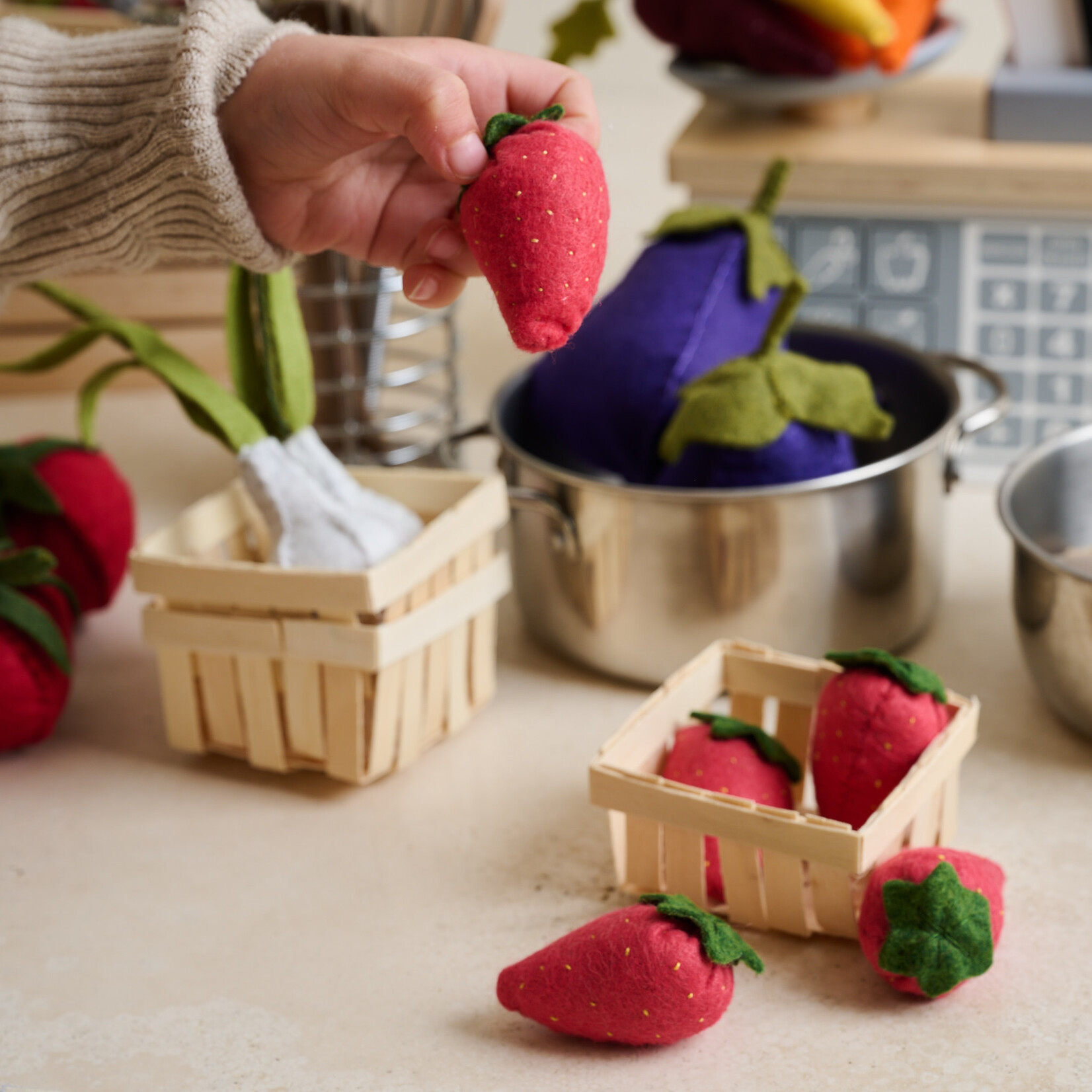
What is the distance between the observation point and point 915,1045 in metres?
0.47

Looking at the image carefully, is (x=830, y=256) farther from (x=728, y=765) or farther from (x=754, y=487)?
(x=728, y=765)

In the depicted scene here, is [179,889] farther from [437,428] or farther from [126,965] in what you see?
[437,428]

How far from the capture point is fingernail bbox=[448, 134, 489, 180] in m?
0.43

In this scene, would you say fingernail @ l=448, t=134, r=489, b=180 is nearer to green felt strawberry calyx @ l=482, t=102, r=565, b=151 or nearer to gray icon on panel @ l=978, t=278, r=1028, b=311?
green felt strawberry calyx @ l=482, t=102, r=565, b=151

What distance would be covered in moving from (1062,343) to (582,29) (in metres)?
0.39

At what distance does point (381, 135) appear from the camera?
19.4 inches

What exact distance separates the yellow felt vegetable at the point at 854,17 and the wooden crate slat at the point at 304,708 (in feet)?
1.77

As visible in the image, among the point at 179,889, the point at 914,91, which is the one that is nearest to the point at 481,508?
the point at 179,889

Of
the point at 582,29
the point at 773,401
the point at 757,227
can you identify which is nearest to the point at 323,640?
the point at 773,401

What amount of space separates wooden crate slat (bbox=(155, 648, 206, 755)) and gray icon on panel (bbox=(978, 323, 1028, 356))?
589 millimetres

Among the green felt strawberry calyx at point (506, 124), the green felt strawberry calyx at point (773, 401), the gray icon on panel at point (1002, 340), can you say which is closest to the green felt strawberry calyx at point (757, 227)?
the green felt strawberry calyx at point (773, 401)

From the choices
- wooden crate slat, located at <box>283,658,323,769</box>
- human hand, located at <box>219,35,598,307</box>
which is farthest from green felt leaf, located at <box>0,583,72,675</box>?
human hand, located at <box>219,35,598,307</box>

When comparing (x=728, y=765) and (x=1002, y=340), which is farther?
(x=1002, y=340)

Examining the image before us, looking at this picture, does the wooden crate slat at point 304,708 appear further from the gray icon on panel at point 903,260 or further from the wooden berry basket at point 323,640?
the gray icon on panel at point 903,260
